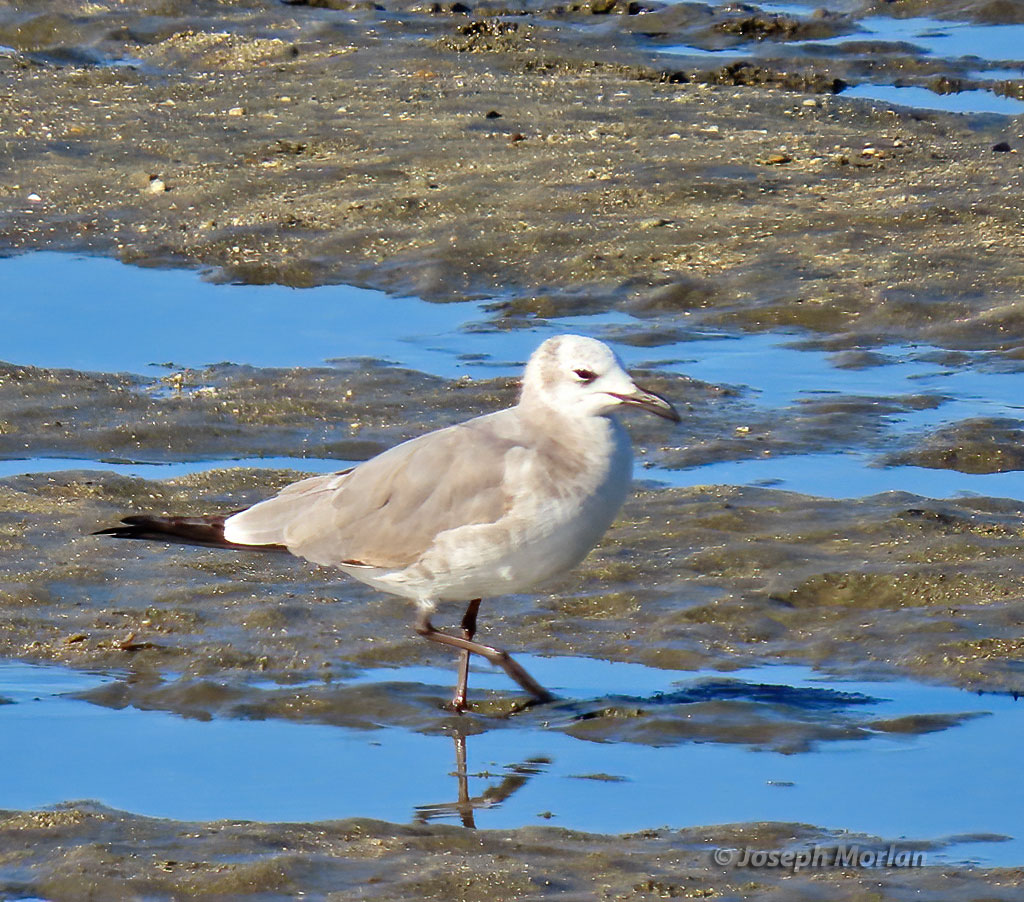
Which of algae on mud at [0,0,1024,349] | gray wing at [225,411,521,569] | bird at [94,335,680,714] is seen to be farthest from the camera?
algae on mud at [0,0,1024,349]

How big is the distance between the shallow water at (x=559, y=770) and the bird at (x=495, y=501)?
0.45 meters

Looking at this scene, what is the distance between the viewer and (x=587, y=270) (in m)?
10.8

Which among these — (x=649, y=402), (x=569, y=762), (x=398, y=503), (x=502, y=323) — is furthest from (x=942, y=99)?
(x=569, y=762)

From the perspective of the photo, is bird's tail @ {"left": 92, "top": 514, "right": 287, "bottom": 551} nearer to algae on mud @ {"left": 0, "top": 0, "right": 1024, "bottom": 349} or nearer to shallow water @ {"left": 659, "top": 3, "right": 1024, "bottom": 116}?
algae on mud @ {"left": 0, "top": 0, "right": 1024, "bottom": 349}

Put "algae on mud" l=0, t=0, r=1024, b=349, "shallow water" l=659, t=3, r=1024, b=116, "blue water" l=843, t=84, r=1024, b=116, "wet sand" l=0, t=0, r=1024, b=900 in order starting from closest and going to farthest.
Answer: "wet sand" l=0, t=0, r=1024, b=900 < "algae on mud" l=0, t=0, r=1024, b=349 < "blue water" l=843, t=84, r=1024, b=116 < "shallow water" l=659, t=3, r=1024, b=116

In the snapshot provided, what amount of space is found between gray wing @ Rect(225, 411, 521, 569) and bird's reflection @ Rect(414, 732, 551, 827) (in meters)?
0.71

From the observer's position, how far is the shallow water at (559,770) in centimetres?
521

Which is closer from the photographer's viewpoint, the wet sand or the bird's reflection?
the wet sand

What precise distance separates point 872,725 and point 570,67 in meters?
10.3

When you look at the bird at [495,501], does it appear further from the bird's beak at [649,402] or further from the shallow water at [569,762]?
the shallow water at [569,762]

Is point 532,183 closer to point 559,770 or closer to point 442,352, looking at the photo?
point 442,352

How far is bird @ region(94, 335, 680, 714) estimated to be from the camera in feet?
19.2

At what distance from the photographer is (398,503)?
616 centimetres

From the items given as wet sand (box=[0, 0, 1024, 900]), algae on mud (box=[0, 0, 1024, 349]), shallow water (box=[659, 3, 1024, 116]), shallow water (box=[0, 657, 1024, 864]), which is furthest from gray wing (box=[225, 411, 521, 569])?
shallow water (box=[659, 3, 1024, 116])
